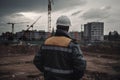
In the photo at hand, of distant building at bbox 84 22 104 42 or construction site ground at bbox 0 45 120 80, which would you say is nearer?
construction site ground at bbox 0 45 120 80

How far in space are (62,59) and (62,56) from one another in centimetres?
4

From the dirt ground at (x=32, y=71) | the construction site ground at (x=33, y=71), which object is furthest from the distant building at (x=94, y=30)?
the dirt ground at (x=32, y=71)

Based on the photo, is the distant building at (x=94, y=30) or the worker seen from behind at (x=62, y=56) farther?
the distant building at (x=94, y=30)

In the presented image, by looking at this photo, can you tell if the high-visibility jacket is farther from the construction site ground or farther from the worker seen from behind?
the construction site ground

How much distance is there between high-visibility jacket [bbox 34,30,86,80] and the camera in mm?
2713

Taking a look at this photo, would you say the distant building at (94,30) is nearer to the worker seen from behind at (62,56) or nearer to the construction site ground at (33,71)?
the construction site ground at (33,71)

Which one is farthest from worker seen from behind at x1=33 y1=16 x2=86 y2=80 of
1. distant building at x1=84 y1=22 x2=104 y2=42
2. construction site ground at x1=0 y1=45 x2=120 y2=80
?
distant building at x1=84 y1=22 x2=104 y2=42

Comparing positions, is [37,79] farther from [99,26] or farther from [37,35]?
[37,35]

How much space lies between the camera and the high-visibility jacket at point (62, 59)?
2.71 m

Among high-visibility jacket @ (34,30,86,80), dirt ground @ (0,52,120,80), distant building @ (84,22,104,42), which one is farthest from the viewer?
distant building @ (84,22,104,42)

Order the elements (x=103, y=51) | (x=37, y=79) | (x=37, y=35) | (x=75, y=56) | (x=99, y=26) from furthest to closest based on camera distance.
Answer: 1. (x=37, y=35)
2. (x=99, y=26)
3. (x=103, y=51)
4. (x=37, y=79)
5. (x=75, y=56)

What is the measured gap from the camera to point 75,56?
270 centimetres

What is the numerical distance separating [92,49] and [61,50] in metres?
29.6

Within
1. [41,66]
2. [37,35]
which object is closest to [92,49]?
[41,66]
